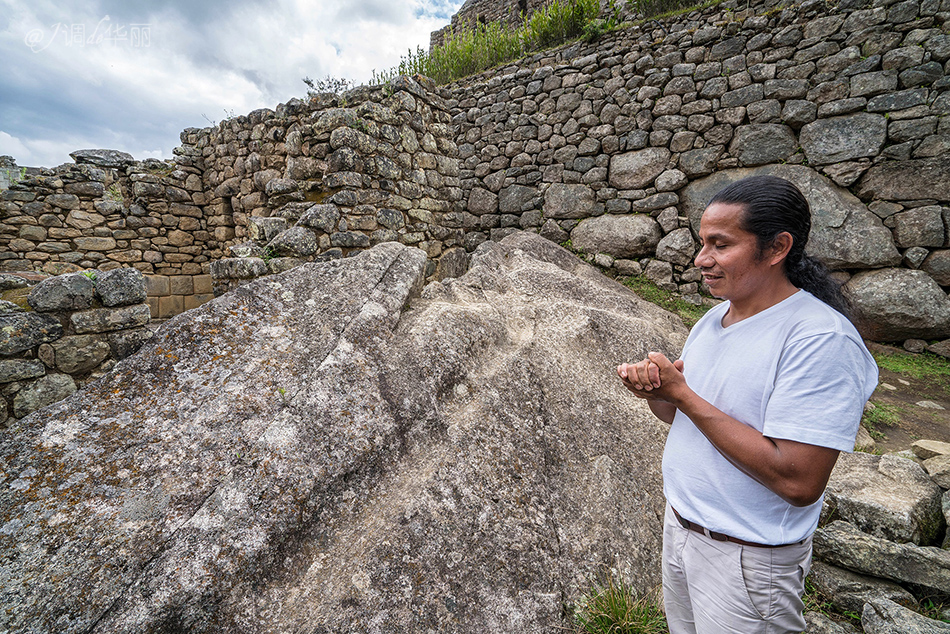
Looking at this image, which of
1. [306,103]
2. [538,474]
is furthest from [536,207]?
[538,474]

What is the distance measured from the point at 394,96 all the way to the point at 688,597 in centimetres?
486

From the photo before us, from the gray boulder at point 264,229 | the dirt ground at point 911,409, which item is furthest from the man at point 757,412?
the gray boulder at point 264,229

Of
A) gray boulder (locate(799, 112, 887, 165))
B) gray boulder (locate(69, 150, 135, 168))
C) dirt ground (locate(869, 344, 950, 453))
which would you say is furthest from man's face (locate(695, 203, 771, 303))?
gray boulder (locate(69, 150, 135, 168))

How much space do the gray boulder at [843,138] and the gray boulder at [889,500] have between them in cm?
390

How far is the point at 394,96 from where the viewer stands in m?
4.36

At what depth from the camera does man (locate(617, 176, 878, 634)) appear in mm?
1001

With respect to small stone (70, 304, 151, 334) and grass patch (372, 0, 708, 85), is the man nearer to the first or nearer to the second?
small stone (70, 304, 151, 334)

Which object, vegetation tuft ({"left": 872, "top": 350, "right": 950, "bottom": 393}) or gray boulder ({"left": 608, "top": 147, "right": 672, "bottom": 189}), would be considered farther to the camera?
gray boulder ({"left": 608, "top": 147, "right": 672, "bottom": 189})

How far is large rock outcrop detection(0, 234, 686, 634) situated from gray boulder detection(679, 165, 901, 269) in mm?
3798

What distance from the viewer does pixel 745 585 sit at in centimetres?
113

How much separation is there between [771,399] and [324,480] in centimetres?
177

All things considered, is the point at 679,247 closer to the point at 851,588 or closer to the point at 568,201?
the point at 568,201

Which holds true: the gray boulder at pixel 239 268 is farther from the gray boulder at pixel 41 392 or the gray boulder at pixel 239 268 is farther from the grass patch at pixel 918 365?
the grass patch at pixel 918 365

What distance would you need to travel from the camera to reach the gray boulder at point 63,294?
2.19 m
